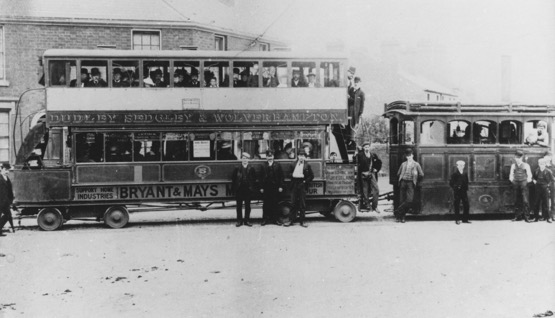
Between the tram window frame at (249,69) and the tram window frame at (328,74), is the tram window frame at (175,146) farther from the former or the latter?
the tram window frame at (328,74)

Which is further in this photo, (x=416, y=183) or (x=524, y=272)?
(x=416, y=183)

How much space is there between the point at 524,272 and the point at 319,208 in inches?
274

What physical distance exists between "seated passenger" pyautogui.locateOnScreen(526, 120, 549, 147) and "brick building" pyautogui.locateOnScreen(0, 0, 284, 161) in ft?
44.1

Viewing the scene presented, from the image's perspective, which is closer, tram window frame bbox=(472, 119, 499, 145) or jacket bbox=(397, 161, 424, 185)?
jacket bbox=(397, 161, 424, 185)

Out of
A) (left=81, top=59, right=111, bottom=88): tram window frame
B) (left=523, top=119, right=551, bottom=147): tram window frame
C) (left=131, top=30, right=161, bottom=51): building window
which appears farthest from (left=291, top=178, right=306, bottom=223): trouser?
(left=131, top=30, right=161, bottom=51): building window

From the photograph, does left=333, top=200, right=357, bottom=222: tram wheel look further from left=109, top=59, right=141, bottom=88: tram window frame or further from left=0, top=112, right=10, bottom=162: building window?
left=0, top=112, right=10, bottom=162: building window

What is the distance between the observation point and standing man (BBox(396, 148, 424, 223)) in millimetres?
14461

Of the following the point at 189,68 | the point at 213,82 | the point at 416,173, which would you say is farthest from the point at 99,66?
the point at 416,173

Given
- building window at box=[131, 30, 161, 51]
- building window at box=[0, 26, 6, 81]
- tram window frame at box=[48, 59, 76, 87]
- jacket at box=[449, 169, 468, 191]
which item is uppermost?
A: building window at box=[131, 30, 161, 51]

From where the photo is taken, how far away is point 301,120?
1479cm

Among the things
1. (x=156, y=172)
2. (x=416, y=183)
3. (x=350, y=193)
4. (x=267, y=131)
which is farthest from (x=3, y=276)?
(x=416, y=183)

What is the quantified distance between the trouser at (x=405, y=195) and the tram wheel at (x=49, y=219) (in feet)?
26.6

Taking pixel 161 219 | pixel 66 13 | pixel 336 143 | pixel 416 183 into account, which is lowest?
pixel 161 219

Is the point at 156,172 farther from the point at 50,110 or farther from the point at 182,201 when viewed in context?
the point at 50,110
